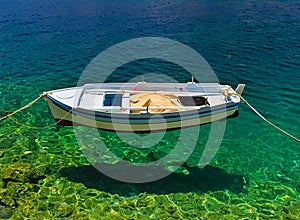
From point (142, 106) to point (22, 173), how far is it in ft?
21.7

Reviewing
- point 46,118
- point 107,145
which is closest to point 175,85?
point 107,145

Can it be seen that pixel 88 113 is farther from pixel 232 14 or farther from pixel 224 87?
pixel 232 14

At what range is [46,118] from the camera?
19.3 meters

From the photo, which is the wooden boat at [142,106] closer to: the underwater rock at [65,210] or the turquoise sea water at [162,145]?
the turquoise sea water at [162,145]

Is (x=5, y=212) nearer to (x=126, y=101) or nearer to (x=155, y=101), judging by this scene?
(x=126, y=101)

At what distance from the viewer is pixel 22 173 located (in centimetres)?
1431

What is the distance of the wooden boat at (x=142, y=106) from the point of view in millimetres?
14945

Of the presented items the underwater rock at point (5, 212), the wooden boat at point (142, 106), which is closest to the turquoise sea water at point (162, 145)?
the underwater rock at point (5, 212)

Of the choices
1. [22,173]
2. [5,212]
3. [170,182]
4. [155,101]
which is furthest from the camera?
[155,101]

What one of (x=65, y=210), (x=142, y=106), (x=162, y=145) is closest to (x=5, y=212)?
(x=65, y=210)

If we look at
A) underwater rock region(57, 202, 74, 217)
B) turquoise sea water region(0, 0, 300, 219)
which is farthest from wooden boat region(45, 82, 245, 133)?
underwater rock region(57, 202, 74, 217)

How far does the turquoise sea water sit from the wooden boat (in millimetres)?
1767

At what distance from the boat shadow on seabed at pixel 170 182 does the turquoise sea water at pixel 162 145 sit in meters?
0.05

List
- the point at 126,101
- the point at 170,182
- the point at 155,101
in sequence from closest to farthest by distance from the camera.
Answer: the point at 170,182 → the point at 155,101 → the point at 126,101
